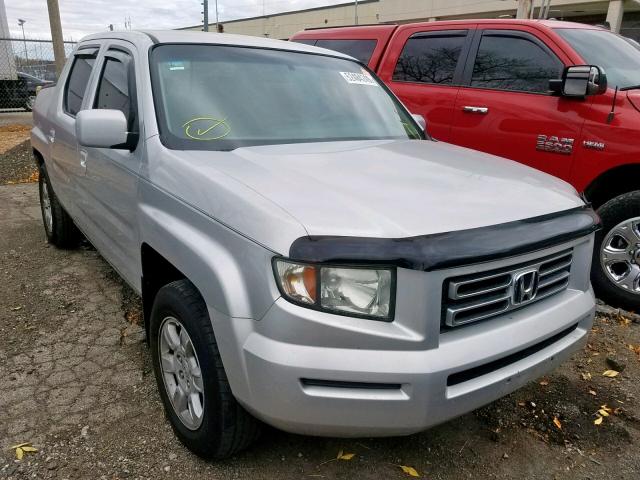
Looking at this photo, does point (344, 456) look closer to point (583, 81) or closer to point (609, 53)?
point (583, 81)

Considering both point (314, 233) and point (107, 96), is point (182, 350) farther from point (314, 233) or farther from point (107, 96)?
point (107, 96)

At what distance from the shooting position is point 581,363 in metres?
3.28

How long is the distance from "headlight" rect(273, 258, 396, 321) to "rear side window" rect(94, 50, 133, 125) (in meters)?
1.54

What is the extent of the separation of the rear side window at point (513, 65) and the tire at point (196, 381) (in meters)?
3.43

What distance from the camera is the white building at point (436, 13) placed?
24375 mm

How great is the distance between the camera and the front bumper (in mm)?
1766

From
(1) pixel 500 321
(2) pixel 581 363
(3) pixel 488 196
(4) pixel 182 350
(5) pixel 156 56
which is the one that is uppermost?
(5) pixel 156 56

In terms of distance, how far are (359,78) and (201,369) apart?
225cm

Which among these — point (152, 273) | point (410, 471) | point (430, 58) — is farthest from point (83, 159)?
point (430, 58)

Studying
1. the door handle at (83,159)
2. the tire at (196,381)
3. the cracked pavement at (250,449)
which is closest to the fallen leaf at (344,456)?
the cracked pavement at (250,449)

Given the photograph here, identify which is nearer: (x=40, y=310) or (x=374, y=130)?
(x=374, y=130)

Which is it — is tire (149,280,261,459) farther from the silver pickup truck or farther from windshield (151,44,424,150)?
windshield (151,44,424,150)

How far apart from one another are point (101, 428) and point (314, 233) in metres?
1.57

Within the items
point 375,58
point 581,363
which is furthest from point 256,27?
point 581,363
